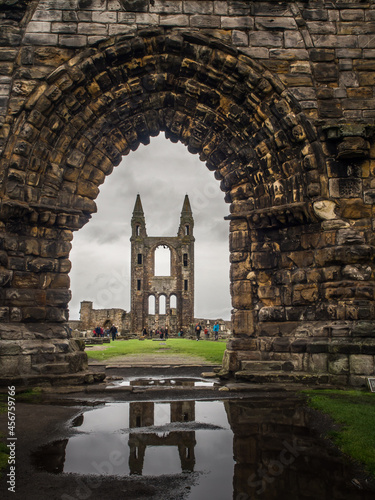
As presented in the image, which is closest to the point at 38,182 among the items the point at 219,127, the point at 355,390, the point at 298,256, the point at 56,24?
the point at 56,24

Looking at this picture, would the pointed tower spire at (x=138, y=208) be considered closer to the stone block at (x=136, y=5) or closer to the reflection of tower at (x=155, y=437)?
the stone block at (x=136, y=5)

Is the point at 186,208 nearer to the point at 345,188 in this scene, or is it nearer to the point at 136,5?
the point at 136,5

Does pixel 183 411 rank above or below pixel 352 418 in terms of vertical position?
below

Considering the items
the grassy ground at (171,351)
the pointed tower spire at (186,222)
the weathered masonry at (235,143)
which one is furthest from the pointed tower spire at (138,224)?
the weathered masonry at (235,143)

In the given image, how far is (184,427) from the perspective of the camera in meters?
4.40

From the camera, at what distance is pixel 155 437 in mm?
4035

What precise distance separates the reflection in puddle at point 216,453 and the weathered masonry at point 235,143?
301 cm

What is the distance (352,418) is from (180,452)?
1.94m

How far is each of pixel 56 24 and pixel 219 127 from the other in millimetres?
3967

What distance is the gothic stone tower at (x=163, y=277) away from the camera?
5341 centimetres

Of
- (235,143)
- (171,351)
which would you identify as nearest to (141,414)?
(235,143)

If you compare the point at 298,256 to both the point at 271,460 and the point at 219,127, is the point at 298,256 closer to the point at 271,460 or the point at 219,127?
the point at 219,127

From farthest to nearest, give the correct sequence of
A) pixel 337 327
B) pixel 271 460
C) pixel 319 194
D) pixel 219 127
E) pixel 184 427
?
pixel 219 127
pixel 319 194
pixel 337 327
pixel 184 427
pixel 271 460

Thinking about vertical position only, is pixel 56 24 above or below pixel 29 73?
above
